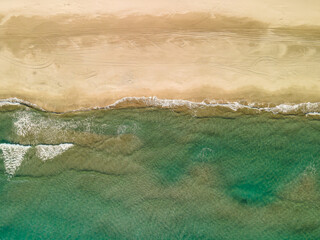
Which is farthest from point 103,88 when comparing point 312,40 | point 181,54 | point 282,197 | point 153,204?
point 312,40

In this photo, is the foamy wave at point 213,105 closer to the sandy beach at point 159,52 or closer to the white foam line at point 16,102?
the sandy beach at point 159,52

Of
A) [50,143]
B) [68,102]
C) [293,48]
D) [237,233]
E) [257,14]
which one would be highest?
[257,14]

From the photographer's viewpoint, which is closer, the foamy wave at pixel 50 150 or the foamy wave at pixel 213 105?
the foamy wave at pixel 50 150

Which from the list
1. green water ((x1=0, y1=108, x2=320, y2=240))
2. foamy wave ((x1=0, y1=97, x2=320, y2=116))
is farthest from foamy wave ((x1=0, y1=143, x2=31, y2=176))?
foamy wave ((x1=0, y1=97, x2=320, y2=116))

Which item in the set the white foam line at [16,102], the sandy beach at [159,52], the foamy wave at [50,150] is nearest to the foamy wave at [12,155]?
the foamy wave at [50,150]

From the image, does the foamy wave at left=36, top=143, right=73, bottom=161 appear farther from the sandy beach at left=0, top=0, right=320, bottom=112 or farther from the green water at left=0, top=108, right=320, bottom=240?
the sandy beach at left=0, top=0, right=320, bottom=112

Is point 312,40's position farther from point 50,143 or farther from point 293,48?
point 50,143
